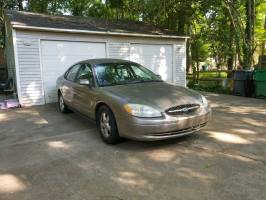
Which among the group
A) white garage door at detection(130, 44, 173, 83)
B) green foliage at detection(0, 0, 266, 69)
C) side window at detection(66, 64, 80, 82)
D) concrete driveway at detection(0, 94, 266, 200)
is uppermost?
green foliage at detection(0, 0, 266, 69)

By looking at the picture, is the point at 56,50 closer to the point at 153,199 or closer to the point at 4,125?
the point at 4,125

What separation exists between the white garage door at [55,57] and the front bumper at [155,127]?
5.74 metres

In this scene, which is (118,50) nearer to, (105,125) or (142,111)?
(105,125)

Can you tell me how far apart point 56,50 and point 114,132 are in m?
5.83

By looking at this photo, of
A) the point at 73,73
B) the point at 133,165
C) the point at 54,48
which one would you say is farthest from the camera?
the point at 54,48

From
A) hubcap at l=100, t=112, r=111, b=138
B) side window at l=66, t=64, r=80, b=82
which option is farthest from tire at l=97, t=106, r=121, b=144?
side window at l=66, t=64, r=80, b=82

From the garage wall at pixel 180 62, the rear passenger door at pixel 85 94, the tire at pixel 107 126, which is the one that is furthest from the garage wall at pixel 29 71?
the garage wall at pixel 180 62

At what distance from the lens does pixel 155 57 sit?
12062 millimetres

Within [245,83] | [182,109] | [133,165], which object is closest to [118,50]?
[245,83]

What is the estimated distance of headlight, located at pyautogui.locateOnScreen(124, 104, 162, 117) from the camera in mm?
4387

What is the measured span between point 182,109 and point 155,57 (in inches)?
304

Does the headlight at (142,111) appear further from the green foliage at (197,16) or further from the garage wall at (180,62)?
the green foliage at (197,16)

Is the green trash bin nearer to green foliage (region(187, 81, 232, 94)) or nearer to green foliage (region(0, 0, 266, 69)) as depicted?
green foliage (region(187, 81, 232, 94))

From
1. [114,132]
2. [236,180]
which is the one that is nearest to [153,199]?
[236,180]
